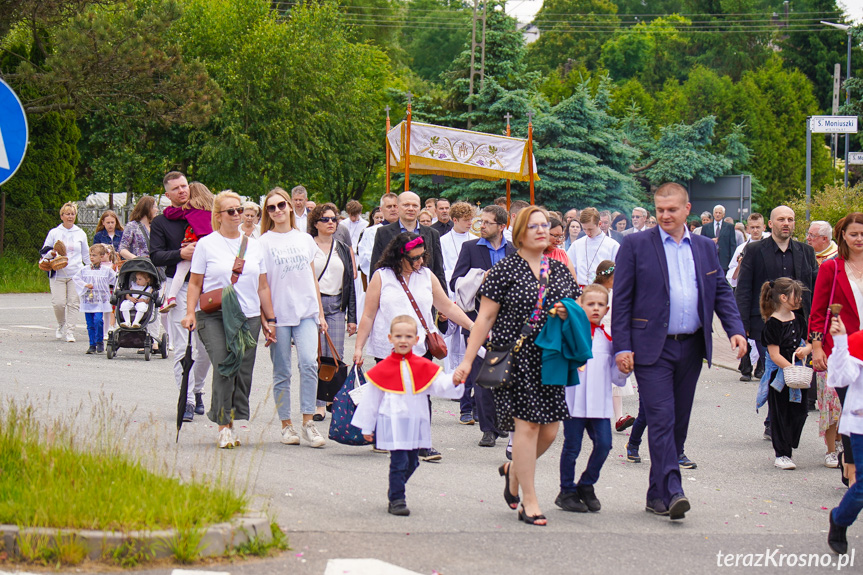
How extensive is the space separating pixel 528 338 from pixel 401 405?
35.7 inches

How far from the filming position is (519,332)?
6.29 meters

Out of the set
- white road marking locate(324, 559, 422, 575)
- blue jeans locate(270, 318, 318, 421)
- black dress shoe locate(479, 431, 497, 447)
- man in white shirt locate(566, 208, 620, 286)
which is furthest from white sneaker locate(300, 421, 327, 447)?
man in white shirt locate(566, 208, 620, 286)

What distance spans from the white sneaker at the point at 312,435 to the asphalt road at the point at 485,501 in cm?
9

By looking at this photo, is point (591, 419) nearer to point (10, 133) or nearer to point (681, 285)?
point (681, 285)

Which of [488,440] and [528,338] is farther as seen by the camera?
[488,440]

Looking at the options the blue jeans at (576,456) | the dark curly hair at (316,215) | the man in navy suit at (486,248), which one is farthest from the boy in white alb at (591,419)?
the dark curly hair at (316,215)

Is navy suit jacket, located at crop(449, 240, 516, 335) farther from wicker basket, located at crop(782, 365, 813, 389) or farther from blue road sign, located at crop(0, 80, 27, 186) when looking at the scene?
blue road sign, located at crop(0, 80, 27, 186)

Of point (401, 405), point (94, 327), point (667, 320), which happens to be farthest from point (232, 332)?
point (94, 327)

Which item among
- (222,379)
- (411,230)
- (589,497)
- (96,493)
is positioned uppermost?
(411,230)

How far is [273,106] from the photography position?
39156mm

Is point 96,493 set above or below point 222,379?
below

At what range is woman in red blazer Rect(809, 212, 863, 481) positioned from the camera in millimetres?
6859

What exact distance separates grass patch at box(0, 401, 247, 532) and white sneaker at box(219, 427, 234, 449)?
1634mm

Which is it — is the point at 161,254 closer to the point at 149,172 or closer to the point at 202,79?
the point at 202,79
